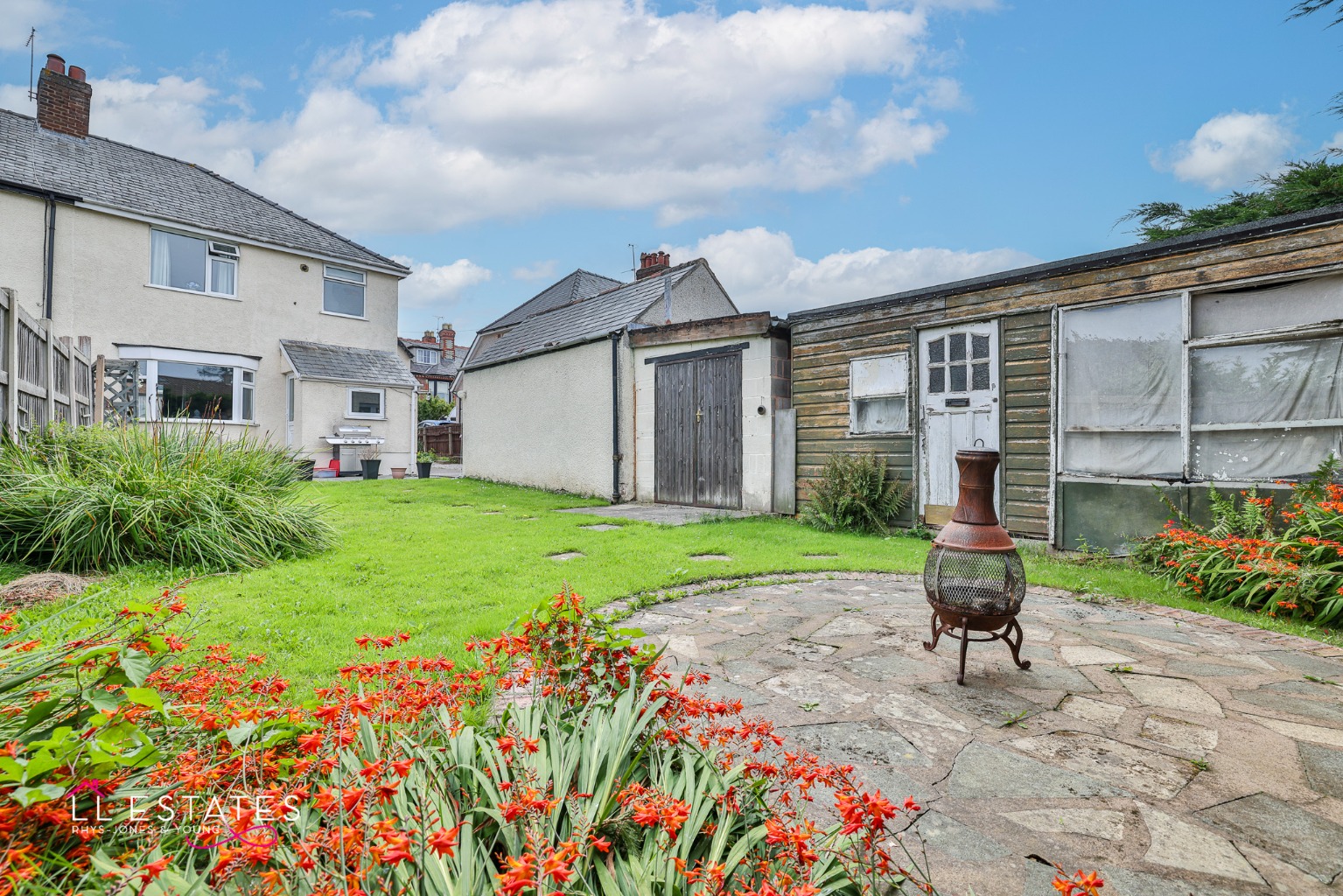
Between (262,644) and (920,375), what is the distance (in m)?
6.78

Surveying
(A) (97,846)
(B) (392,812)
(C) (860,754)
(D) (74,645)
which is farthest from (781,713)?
(D) (74,645)

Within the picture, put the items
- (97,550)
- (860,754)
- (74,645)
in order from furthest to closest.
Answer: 1. (97,550)
2. (860,754)
3. (74,645)

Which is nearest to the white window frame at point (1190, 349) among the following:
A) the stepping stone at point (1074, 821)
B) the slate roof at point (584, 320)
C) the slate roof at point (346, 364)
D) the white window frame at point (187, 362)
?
the stepping stone at point (1074, 821)

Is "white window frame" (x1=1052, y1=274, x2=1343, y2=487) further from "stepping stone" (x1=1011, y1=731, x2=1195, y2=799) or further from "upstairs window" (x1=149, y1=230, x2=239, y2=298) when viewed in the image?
"upstairs window" (x1=149, y1=230, x2=239, y2=298)

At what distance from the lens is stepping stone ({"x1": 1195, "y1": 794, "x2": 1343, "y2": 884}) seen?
168 centimetres

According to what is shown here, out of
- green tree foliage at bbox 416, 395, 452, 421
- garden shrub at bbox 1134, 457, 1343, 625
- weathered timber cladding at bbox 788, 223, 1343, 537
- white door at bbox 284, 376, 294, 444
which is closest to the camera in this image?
garden shrub at bbox 1134, 457, 1343, 625

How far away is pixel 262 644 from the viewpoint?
316cm

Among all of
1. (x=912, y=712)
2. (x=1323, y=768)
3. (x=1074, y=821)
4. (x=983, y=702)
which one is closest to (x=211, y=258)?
(x=912, y=712)

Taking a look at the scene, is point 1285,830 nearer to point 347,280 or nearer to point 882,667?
point 882,667

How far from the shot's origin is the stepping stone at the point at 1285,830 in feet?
5.50

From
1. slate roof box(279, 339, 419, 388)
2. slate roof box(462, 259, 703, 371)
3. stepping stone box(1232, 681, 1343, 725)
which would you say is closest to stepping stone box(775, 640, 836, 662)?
stepping stone box(1232, 681, 1343, 725)

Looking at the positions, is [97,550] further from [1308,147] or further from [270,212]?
Answer: [1308,147]

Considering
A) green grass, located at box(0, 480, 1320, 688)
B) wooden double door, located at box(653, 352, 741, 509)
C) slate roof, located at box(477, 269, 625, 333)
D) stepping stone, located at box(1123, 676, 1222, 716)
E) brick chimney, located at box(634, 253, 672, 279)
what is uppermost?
slate roof, located at box(477, 269, 625, 333)

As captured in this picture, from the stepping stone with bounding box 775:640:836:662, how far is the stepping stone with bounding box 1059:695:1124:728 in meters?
1.07
